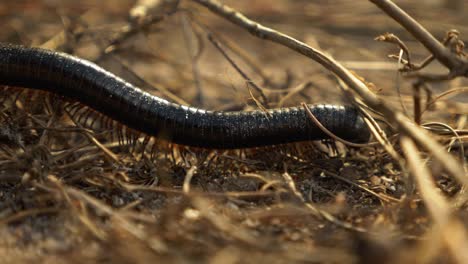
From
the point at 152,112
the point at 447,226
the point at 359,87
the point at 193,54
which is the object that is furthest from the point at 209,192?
the point at 193,54

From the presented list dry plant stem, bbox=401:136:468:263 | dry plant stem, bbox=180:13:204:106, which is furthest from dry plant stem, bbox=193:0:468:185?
dry plant stem, bbox=180:13:204:106

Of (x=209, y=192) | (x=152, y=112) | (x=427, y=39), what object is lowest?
(x=209, y=192)

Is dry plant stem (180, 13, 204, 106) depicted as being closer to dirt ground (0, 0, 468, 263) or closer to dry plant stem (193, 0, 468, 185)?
dirt ground (0, 0, 468, 263)

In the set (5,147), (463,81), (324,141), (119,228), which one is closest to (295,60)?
(463,81)

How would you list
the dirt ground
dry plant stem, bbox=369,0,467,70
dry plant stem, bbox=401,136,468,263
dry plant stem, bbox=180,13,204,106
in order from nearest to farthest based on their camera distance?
1. dry plant stem, bbox=401,136,468,263
2. the dirt ground
3. dry plant stem, bbox=369,0,467,70
4. dry plant stem, bbox=180,13,204,106

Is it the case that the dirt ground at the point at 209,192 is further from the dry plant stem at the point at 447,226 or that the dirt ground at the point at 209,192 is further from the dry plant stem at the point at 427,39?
the dry plant stem at the point at 427,39

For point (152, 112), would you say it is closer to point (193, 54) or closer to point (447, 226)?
point (193, 54)

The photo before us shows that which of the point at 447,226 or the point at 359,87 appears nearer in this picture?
the point at 447,226
